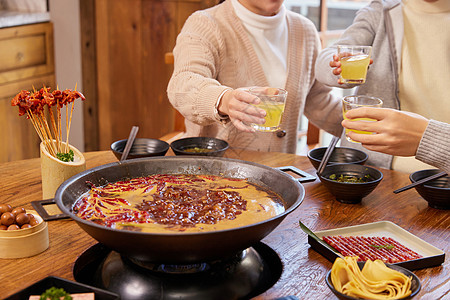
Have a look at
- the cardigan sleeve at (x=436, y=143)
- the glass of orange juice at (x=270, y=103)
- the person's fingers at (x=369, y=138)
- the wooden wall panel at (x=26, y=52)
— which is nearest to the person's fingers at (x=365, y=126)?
the person's fingers at (x=369, y=138)

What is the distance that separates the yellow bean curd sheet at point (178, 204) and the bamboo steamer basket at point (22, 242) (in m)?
0.13

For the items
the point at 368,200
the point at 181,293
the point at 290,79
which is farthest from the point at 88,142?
the point at 181,293

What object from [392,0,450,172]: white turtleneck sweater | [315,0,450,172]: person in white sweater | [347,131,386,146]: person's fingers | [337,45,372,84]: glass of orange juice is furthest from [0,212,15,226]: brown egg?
[392,0,450,172]: white turtleneck sweater

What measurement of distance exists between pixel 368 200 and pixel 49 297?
1235mm

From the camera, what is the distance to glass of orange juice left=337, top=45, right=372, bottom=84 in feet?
7.30

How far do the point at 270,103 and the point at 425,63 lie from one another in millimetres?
1082

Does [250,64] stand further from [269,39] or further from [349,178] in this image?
[349,178]

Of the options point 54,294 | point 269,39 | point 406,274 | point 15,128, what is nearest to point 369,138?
point 406,274

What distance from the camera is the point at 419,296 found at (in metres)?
1.32

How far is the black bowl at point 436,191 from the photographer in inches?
72.3

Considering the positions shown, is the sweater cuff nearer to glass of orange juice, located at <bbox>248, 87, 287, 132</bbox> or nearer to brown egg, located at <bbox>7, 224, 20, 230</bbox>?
glass of orange juice, located at <bbox>248, 87, 287, 132</bbox>

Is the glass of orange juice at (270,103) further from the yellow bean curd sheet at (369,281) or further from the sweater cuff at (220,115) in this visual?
the yellow bean curd sheet at (369,281)

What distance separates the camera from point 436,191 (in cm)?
184

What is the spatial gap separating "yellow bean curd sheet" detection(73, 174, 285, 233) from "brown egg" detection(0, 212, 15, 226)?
18 cm
